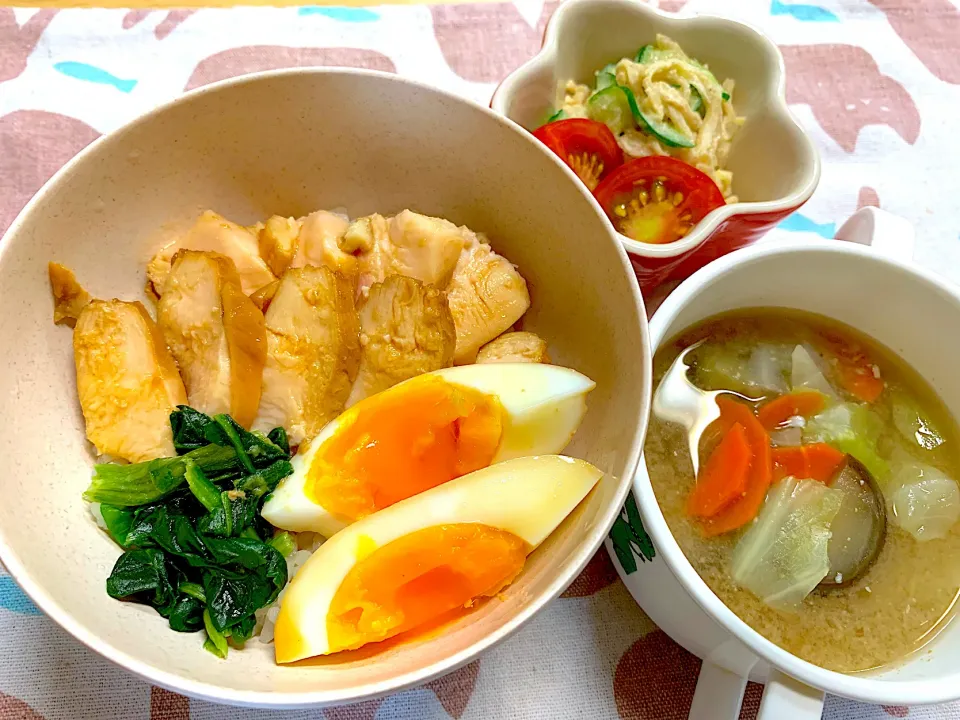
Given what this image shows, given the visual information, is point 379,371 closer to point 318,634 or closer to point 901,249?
point 318,634

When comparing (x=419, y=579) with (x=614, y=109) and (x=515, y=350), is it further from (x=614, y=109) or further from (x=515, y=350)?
(x=614, y=109)

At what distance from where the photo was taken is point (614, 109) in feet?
4.11

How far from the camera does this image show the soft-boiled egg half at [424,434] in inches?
31.9

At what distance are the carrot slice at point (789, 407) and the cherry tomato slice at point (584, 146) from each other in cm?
46

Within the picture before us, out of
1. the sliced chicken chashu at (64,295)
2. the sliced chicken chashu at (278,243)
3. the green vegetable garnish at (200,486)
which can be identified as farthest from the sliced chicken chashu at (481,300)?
the sliced chicken chashu at (64,295)

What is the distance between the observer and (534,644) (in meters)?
0.97

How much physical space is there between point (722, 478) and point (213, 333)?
0.67 meters

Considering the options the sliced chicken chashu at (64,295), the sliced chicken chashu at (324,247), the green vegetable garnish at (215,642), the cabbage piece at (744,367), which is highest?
the sliced chicken chashu at (64,295)

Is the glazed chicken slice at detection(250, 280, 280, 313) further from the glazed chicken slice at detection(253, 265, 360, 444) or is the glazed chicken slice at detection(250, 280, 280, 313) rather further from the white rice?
the white rice

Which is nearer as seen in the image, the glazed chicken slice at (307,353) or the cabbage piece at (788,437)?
the glazed chicken slice at (307,353)

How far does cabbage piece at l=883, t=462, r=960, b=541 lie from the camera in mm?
938

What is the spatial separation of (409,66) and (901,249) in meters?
0.93

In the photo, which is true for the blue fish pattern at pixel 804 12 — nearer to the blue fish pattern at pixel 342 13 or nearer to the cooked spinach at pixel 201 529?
the blue fish pattern at pixel 342 13

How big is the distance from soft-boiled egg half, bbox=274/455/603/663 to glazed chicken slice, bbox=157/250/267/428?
22 centimetres
